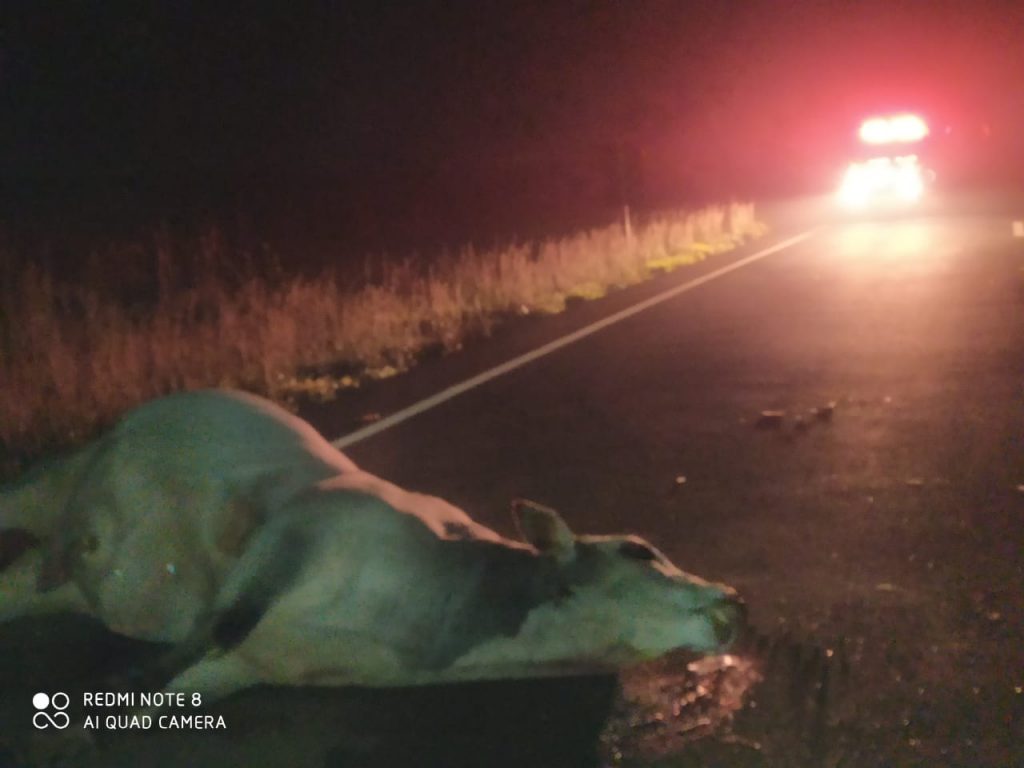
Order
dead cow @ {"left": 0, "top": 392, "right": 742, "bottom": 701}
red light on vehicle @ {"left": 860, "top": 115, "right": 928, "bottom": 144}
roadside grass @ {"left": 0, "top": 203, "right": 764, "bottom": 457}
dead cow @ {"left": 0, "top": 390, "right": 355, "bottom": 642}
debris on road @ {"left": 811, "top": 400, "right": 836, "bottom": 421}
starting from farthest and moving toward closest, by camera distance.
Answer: red light on vehicle @ {"left": 860, "top": 115, "right": 928, "bottom": 144}, roadside grass @ {"left": 0, "top": 203, "right": 764, "bottom": 457}, debris on road @ {"left": 811, "top": 400, "right": 836, "bottom": 421}, dead cow @ {"left": 0, "top": 390, "right": 355, "bottom": 642}, dead cow @ {"left": 0, "top": 392, "right": 742, "bottom": 701}

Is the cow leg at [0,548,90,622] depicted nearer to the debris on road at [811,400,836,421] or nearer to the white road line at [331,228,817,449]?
the white road line at [331,228,817,449]

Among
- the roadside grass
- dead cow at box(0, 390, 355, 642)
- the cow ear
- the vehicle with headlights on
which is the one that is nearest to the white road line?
the roadside grass

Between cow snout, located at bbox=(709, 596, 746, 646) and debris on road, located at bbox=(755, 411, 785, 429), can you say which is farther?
debris on road, located at bbox=(755, 411, 785, 429)

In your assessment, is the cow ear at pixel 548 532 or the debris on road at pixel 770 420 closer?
the cow ear at pixel 548 532

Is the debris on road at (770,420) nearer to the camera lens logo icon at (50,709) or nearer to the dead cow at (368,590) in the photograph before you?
the dead cow at (368,590)

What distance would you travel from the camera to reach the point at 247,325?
15281mm

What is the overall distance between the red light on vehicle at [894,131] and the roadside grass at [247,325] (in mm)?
10129

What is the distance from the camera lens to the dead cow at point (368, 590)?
498 cm

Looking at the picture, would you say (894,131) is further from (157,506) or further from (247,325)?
(157,506)

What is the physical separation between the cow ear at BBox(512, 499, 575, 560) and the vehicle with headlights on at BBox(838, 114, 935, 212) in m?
28.0

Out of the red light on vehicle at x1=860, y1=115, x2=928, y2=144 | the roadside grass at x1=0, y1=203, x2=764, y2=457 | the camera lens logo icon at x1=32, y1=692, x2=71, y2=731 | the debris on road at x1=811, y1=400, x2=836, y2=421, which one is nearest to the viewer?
the camera lens logo icon at x1=32, y1=692, x2=71, y2=731

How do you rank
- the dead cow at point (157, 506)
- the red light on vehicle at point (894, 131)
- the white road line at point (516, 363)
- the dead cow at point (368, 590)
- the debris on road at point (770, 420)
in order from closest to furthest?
the dead cow at point (368, 590) < the dead cow at point (157, 506) < the debris on road at point (770, 420) < the white road line at point (516, 363) < the red light on vehicle at point (894, 131)

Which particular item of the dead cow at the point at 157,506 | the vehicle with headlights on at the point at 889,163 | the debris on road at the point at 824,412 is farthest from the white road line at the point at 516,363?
the vehicle with headlights on at the point at 889,163

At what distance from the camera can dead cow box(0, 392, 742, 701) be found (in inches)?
196
